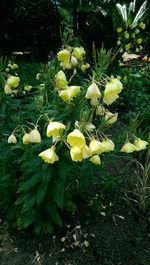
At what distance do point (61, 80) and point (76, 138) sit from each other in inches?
17.4

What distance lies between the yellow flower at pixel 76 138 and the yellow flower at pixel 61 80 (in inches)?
16.0

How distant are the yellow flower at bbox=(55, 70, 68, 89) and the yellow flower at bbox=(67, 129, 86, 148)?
406 millimetres

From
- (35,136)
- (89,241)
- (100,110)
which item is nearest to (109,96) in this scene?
(100,110)

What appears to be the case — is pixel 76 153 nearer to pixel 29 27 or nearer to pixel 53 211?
pixel 53 211

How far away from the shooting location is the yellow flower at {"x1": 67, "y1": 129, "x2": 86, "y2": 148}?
1550 millimetres

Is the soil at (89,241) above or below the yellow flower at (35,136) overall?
below

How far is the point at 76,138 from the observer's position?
5.12 feet

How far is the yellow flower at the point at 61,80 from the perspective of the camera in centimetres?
187

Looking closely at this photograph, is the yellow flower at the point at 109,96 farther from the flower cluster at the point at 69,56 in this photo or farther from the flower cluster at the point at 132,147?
the flower cluster at the point at 69,56

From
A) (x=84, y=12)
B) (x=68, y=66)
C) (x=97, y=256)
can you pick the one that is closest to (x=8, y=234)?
(x=97, y=256)

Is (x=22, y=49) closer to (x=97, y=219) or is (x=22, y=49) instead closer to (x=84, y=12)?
(x=84, y=12)

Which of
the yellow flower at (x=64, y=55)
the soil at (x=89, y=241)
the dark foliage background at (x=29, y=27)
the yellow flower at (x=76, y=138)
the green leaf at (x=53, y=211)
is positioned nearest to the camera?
the yellow flower at (x=76, y=138)

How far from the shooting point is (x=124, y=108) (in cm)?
476

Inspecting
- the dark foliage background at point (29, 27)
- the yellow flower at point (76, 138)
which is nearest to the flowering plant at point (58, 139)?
the yellow flower at point (76, 138)
